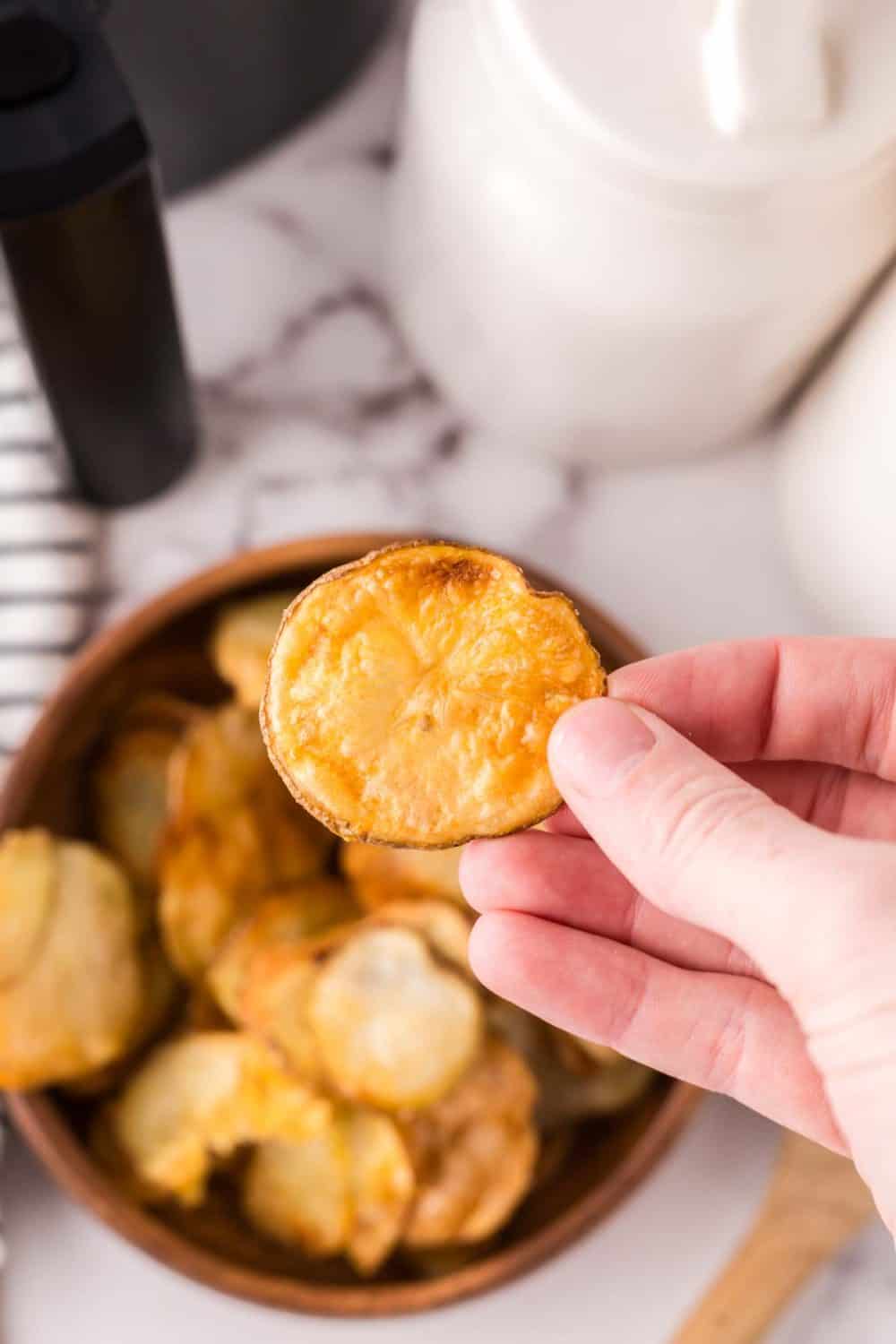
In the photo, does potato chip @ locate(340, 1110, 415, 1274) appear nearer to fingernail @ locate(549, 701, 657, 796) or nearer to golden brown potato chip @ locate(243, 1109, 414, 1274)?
golden brown potato chip @ locate(243, 1109, 414, 1274)

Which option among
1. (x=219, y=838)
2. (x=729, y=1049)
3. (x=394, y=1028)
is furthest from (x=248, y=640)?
(x=729, y=1049)

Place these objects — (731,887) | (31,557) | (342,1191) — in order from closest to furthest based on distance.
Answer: (731,887)
(342,1191)
(31,557)

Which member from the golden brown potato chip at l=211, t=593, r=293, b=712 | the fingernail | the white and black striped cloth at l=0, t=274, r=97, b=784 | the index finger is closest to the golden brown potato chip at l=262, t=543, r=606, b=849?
the fingernail

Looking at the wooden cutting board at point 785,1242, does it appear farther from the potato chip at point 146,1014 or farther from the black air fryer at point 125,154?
the black air fryer at point 125,154

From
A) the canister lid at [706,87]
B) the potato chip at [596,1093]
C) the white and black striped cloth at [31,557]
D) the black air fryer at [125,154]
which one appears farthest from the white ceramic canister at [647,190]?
the potato chip at [596,1093]

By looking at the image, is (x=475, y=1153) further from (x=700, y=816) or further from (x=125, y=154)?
(x=125, y=154)
